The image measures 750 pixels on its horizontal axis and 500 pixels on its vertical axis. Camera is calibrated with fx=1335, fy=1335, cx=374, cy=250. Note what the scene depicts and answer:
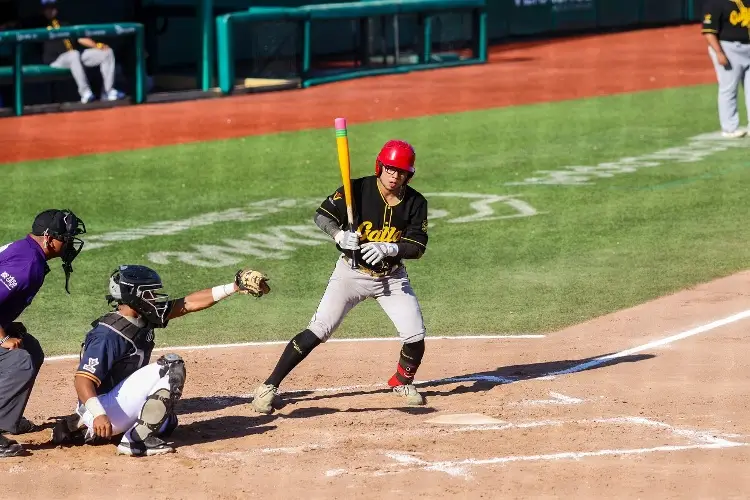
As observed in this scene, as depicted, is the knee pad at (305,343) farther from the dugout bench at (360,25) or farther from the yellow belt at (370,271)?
the dugout bench at (360,25)

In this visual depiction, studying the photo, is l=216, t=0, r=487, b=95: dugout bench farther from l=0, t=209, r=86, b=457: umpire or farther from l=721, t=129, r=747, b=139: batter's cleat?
l=0, t=209, r=86, b=457: umpire

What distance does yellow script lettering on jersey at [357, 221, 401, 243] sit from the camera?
8.59m

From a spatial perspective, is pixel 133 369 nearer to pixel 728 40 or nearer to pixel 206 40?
pixel 728 40

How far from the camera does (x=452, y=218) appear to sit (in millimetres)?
15352

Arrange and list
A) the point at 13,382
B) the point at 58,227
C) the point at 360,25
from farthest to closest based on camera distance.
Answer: the point at 360,25 → the point at 13,382 → the point at 58,227

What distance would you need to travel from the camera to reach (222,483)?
712 centimetres

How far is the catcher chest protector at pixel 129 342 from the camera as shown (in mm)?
7750

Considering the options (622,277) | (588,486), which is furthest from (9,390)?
(622,277)

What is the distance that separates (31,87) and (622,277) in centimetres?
1502

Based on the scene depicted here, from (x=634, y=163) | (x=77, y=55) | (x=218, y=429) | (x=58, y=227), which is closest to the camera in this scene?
(x=58, y=227)

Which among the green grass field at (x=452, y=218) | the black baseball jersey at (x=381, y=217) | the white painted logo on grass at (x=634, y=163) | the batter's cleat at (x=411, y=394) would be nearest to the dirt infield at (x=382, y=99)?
the green grass field at (x=452, y=218)

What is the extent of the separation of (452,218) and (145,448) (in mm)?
8135

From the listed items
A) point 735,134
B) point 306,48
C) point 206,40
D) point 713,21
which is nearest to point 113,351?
point 713,21

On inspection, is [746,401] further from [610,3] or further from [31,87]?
[610,3]
